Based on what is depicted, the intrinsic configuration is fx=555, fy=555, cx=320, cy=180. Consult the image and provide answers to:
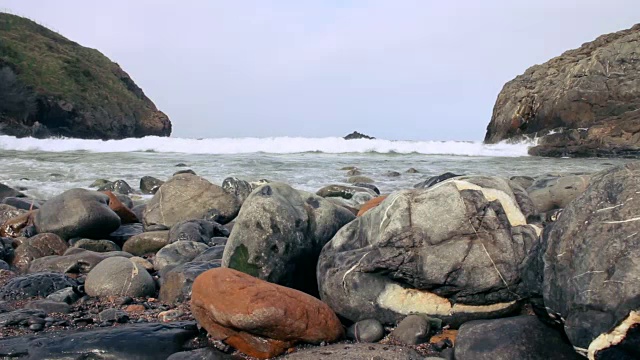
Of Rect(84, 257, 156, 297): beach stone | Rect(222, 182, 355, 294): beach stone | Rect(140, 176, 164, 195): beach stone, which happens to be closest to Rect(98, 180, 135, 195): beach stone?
Rect(140, 176, 164, 195): beach stone

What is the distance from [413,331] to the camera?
3.49 m

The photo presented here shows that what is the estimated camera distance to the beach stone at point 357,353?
3206mm

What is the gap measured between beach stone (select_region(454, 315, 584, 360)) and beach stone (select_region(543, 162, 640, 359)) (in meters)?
0.24

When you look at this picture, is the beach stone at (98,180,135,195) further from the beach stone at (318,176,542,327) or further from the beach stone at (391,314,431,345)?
the beach stone at (391,314,431,345)

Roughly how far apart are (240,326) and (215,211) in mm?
4684

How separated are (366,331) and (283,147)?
89.7 ft

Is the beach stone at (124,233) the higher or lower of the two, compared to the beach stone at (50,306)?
higher

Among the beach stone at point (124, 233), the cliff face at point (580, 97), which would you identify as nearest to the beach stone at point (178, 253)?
the beach stone at point (124, 233)

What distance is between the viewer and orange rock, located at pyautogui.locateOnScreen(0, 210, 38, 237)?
7223mm

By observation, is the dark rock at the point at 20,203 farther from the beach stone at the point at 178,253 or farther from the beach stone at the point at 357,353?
the beach stone at the point at 357,353

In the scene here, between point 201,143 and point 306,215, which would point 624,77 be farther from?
point 306,215

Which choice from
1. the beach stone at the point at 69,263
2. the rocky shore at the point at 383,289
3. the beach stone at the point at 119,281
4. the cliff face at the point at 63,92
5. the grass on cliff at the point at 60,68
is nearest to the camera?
the rocky shore at the point at 383,289

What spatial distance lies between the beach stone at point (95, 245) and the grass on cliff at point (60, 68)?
44.6 meters

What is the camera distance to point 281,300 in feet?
11.2
